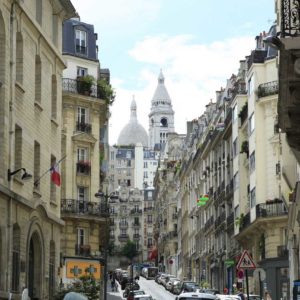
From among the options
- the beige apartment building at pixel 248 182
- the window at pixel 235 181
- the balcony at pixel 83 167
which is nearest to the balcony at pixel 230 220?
the beige apartment building at pixel 248 182

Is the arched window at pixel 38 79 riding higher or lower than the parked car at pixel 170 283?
higher

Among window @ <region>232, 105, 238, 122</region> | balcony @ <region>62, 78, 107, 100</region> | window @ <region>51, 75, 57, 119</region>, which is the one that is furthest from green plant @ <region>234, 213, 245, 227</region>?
window @ <region>51, 75, 57, 119</region>

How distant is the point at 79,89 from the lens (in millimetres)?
62719

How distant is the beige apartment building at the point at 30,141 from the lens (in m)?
31.6

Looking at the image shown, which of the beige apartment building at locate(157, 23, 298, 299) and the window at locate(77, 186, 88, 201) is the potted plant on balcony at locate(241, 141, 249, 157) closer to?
the beige apartment building at locate(157, 23, 298, 299)

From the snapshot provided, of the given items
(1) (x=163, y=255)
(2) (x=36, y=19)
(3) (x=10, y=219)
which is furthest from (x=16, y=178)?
(1) (x=163, y=255)

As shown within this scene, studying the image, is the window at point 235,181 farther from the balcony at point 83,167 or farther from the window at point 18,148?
the window at point 18,148

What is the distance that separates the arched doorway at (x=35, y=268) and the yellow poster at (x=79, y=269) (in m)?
2.41

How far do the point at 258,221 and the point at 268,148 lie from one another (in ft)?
15.1

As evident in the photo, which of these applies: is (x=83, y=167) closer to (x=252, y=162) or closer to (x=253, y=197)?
(x=252, y=162)

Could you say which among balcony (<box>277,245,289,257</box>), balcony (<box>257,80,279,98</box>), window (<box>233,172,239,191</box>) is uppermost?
balcony (<box>257,80,279,98</box>)

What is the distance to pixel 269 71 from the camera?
190 ft

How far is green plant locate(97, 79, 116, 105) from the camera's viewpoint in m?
64.0

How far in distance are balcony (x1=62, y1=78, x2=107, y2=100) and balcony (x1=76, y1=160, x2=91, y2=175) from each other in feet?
14.9
